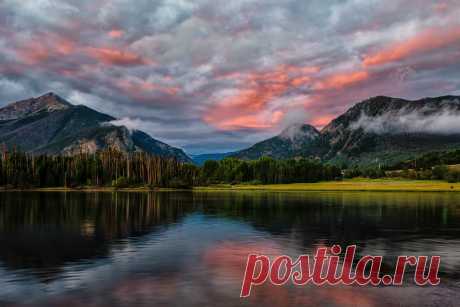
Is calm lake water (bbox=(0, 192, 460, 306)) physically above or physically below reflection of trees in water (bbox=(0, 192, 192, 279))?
below

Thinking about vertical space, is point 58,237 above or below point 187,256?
above

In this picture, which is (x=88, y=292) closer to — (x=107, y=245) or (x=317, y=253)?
(x=107, y=245)

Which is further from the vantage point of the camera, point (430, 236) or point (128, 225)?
point (128, 225)

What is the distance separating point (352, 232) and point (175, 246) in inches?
846

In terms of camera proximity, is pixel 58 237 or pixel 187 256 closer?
pixel 187 256

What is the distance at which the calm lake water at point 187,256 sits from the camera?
2064cm

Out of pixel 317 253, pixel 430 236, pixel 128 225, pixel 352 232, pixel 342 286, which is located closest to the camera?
pixel 342 286

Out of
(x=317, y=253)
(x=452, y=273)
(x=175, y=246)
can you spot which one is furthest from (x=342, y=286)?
(x=175, y=246)

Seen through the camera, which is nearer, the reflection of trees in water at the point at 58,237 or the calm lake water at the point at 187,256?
the calm lake water at the point at 187,256

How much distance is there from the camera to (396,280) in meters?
24.2

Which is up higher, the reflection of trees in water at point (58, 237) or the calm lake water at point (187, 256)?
the reflection of trees in water at point (58, 237)

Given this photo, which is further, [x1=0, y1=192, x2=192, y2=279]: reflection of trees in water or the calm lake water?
[x1=0, y1=192, x2=192, y2=279]: reflection of trees in water

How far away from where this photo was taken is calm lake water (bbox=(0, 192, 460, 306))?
20.6m

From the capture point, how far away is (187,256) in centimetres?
3272
